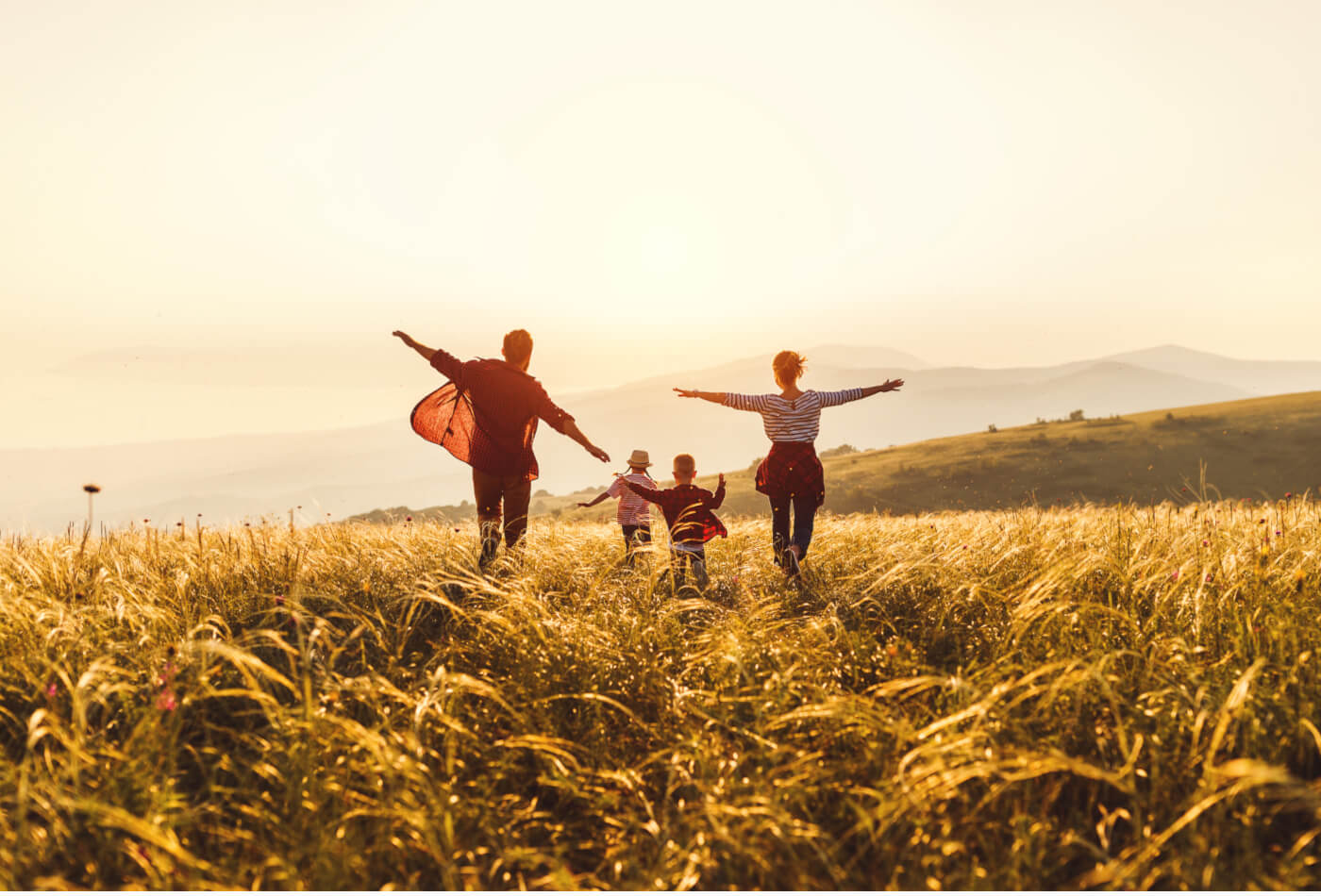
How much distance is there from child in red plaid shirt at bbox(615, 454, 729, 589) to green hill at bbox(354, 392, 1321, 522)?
21.7m

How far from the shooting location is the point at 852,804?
2.91 meters

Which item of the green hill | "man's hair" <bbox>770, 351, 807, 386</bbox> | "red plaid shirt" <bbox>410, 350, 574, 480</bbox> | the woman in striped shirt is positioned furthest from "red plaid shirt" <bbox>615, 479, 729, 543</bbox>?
the green hill

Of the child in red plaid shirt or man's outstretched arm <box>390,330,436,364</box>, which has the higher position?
man's outstretched arm <box>390,330,436,364</box>

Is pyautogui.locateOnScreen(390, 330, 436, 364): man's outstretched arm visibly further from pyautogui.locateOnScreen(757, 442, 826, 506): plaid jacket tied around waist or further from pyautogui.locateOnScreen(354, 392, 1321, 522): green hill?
pyautogui.locateOnScreen(354, 392, 1321, 522): green hill

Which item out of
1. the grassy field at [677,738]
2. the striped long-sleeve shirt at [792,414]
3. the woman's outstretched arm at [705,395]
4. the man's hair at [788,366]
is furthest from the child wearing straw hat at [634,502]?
the grassy field at [677,738]

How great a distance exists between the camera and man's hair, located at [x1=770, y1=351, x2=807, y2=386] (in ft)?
23.6

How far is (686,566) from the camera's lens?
249 inches

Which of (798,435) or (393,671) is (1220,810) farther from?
(798,435)

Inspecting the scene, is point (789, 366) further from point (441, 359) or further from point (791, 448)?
point (441, 359)

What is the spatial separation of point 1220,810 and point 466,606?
441 centimetres

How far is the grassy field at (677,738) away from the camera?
2.82 m

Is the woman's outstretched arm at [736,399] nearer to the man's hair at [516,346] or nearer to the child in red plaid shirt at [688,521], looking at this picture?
the child in red plaid shirt at [688,521]

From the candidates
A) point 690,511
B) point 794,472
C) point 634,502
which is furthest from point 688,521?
point 634,502

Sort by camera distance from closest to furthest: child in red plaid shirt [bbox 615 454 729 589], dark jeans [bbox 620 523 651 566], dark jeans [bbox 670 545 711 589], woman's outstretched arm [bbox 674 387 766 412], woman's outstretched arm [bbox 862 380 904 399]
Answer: dark jeans [bbox 670 545 711 589], child in red plaid shirt [bbox 615 454 729 589], woman's outstretched arm [bbox 862 380 904 399], woman's outstretched arm [bbox 674 387 766 412], dark jeans [bbox 620 523 651 566]
